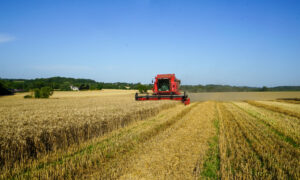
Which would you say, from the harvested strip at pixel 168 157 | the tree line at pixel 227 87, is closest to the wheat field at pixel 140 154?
the harvested strip at pixel 168 157

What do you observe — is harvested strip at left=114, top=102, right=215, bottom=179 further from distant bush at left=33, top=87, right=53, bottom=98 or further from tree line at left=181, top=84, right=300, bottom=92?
tree line at left=181, top=84, right=300, bottom=92

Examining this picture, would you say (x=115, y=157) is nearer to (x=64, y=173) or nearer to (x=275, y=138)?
(x=64, y=173)

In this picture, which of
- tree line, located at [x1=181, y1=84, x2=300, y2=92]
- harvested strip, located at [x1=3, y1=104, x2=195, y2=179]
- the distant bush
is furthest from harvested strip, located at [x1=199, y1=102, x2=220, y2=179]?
tree line, located at [x1=181, y1=84, x2=300, y2=92]

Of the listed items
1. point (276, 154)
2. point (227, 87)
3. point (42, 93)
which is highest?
point (227, 87)

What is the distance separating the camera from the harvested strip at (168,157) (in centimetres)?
372

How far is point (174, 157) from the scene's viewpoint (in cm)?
460

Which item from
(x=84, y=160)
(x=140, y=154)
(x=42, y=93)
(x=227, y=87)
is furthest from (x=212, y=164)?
(x=227, y=87)

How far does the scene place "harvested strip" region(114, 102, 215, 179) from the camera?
372cm

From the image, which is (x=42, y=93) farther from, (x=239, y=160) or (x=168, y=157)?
(x=239, y=160)

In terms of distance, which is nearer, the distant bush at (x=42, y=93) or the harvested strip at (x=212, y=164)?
the harvested strip at (x=212, y=164)

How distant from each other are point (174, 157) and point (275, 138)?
391 cm

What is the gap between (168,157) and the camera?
4.57 m

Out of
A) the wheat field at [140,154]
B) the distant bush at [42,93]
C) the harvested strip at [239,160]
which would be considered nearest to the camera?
the harvested strip at [239,160]

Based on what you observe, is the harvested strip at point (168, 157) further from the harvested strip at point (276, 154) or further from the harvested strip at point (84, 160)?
the harvested strip at point (276, 154)
